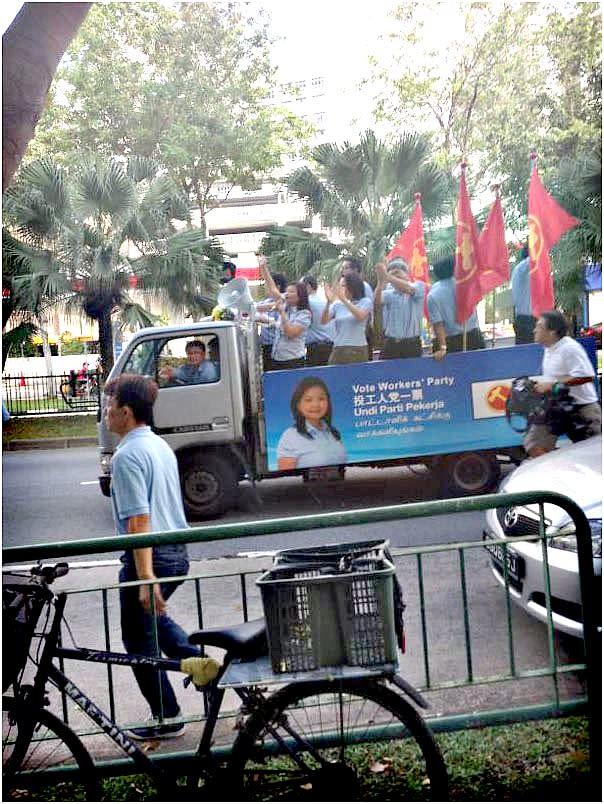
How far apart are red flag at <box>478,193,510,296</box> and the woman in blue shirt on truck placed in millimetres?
913

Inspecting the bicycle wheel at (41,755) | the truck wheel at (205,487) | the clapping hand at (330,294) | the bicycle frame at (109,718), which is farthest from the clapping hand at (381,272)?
the bicycle wheel at (41,755)

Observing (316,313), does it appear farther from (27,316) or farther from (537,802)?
(537,802)

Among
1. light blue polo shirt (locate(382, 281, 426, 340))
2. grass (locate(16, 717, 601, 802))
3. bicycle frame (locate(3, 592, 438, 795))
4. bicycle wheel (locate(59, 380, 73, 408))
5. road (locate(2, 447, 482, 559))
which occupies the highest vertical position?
light blue polo shirt (locate(382, 281, 426, 340))

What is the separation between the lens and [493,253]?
4188mm

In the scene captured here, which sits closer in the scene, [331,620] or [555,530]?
[331,620]

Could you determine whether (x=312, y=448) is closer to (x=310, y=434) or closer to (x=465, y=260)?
(x=310, y=434)

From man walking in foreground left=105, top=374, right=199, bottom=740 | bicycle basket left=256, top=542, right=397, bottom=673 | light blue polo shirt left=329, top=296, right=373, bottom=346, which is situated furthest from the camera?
light blue polo shirt left=329, top=296, right=373, bottom=346

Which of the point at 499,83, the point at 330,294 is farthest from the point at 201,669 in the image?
the point at 499,83

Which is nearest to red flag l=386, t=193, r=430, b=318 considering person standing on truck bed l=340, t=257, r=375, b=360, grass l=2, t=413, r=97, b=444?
person standing on truck bed l=340, t=257, r=375, b=360

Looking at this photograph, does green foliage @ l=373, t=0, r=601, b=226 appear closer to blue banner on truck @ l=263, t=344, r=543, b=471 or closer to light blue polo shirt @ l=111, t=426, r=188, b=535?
blue banner on truck @ l=263, t=344, r=543, b=471

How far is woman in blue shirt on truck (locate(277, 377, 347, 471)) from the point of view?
178 inches

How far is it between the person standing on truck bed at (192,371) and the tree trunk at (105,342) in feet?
2.09

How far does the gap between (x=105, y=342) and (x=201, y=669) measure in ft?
6.09

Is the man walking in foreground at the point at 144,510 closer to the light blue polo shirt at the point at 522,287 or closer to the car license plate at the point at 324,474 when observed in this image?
the car license plate at the point at 324,474
